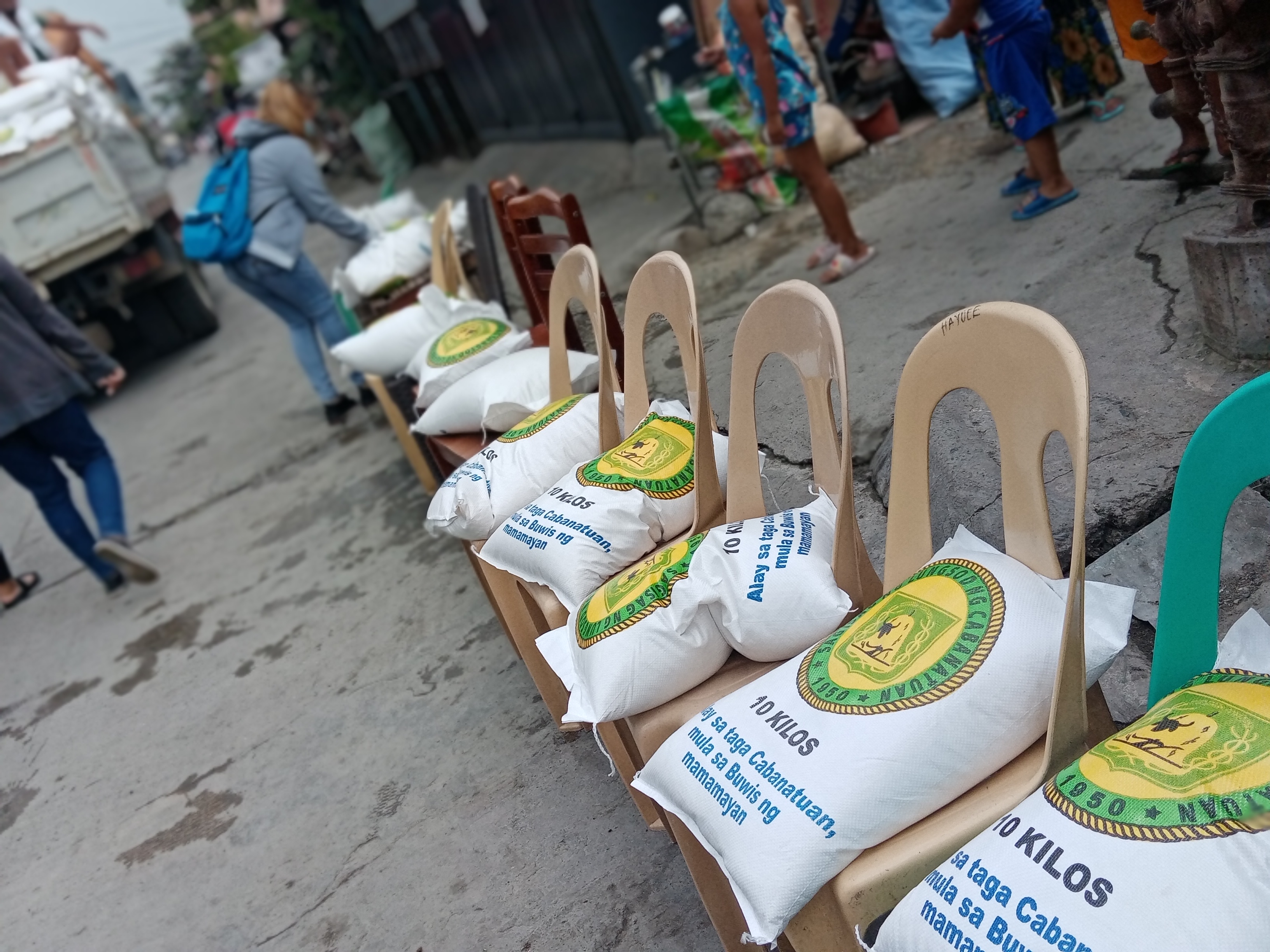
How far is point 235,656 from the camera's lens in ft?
11.8

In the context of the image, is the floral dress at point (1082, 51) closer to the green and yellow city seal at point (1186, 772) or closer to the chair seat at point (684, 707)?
the chair seat at point (684, 707)

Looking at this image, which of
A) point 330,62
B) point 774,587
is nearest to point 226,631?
point 774,587

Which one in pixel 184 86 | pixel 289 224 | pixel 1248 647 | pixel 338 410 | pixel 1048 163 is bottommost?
pixel 338 410

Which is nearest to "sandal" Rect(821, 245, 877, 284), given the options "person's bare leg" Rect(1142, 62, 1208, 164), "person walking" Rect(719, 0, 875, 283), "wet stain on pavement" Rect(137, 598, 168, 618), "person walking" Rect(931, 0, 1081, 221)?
"person walking" Rect(719, 0, 875, 283)

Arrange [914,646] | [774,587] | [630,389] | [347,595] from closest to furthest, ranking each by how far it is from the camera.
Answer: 1. [914,646]
2. [774,587]
3. [630,389]
4. [347,595]

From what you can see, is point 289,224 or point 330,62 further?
point 330,62

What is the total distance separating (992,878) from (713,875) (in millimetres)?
686

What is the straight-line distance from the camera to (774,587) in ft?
5.05

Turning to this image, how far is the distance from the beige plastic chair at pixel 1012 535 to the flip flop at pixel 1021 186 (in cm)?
275

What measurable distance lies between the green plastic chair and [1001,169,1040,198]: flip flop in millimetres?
2962

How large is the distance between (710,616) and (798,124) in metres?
2.74

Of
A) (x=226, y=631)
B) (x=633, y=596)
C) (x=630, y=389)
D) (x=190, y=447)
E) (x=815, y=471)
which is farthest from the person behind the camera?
(x=190, y=447)

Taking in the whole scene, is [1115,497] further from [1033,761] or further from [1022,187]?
[1022,187]

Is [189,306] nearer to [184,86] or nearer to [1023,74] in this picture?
[1023,74]
